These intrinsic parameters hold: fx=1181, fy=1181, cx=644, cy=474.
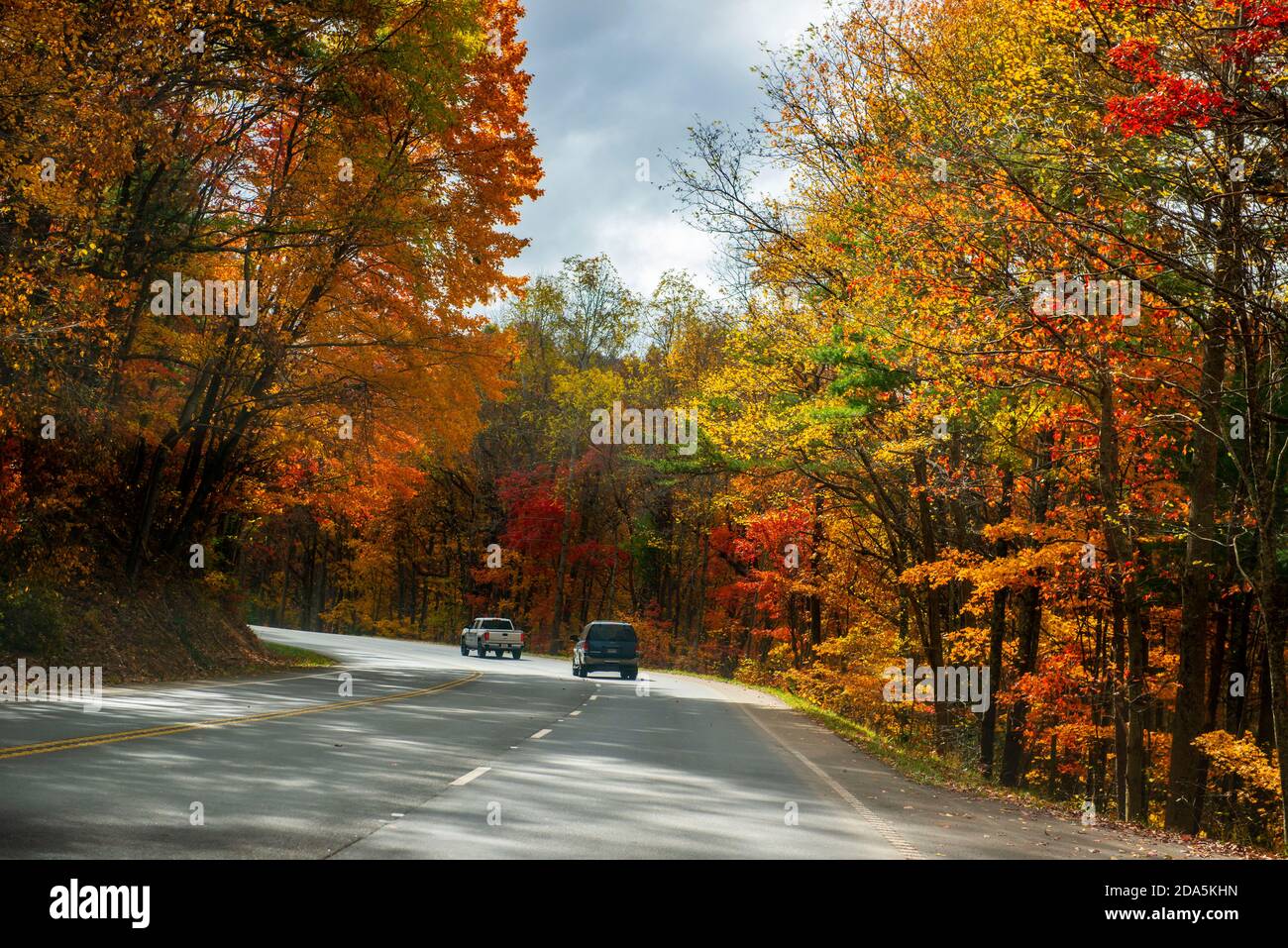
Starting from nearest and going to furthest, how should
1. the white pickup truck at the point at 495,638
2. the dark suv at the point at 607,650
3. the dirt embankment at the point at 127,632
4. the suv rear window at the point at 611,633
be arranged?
the dirt embankment at the point at 127,632
the dark suv at the point at 607,650
the suv rear window at the point at 611,633
the white pickup truck at the point at 495,638

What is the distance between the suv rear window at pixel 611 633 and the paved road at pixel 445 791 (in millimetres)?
19262

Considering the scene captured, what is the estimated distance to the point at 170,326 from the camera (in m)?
27.7

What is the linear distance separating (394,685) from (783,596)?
25909mm

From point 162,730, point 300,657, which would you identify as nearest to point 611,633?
point 300,657

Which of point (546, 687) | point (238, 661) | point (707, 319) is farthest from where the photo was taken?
point (707, 319)

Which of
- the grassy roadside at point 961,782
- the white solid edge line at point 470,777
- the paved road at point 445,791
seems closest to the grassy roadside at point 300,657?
the paved road at point 445,791

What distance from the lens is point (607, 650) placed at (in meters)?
39.9

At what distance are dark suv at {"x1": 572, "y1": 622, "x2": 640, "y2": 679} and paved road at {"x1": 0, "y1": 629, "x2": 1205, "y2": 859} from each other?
19.1m

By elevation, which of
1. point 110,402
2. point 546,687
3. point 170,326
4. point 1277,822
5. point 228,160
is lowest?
point 1277,822

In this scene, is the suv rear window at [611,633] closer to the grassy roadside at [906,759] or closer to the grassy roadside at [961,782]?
the grassy roadside at [906,759]

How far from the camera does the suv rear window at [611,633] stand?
40031 millimetres

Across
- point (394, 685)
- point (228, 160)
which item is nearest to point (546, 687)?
point (394, 685)

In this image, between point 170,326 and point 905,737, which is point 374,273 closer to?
point 170,326

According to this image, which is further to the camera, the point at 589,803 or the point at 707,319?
the point at 707,319
